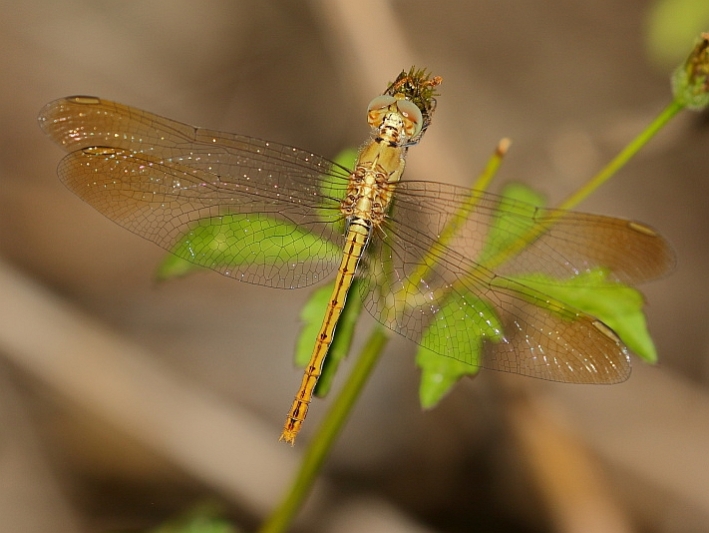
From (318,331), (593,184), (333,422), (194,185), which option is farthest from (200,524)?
(593,184)

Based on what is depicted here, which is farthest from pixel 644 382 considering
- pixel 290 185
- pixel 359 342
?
pixel 290 185

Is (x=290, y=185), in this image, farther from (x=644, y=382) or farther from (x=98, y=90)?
(x=98, y=90)

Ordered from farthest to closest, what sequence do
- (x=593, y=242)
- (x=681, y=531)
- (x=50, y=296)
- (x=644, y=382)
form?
(x=644, y=382), (x=681, y=531), (x=50, y=296), (x=593, y=242)

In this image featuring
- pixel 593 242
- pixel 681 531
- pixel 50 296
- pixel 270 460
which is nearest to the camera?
pixel 593 242

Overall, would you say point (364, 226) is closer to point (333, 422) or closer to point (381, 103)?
point (381, 103)

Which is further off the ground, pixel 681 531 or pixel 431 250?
pixel 431 250

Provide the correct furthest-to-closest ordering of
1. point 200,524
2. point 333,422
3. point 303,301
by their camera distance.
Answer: point 303,301 → point 200,524 → point 333,422
